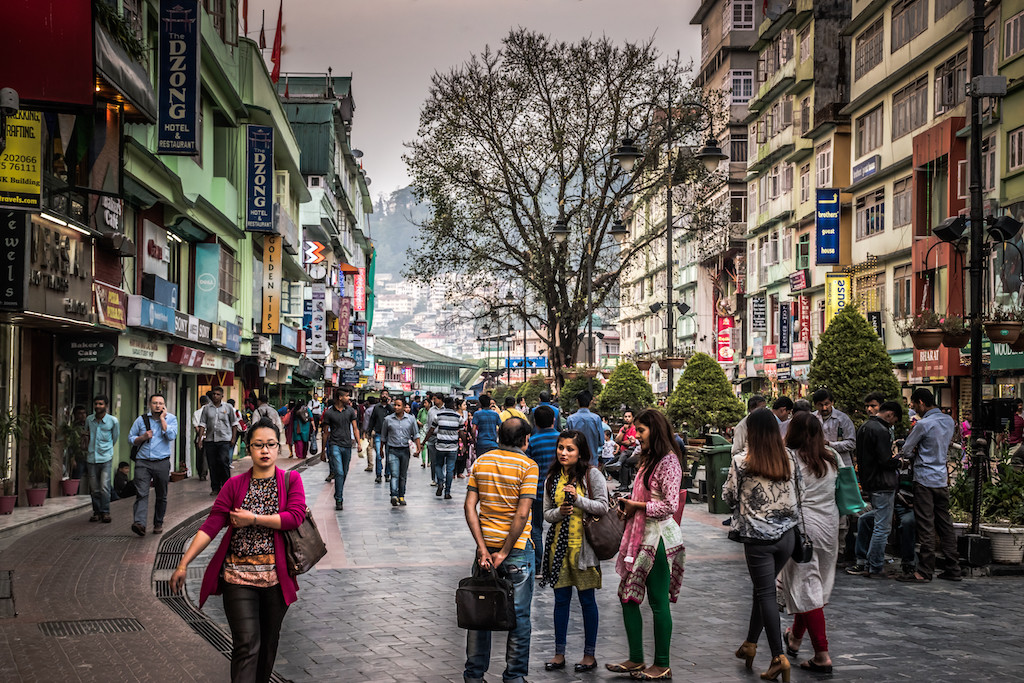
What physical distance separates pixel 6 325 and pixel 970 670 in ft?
46.8

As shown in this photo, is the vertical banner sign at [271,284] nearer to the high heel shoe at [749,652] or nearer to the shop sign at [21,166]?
the shop sign at [21,166]

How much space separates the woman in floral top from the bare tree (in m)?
26.1

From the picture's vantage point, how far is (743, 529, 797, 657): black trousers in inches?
284

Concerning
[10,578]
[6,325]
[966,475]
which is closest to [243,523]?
[10,578]

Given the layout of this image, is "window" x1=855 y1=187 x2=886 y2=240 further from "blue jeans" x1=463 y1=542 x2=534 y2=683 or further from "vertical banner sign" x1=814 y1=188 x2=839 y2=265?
"blue jeans" x1=463 y1=542 x2=534 y2=683

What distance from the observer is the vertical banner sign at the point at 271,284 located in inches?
1453

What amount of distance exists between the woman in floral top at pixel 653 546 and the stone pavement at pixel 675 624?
25cm

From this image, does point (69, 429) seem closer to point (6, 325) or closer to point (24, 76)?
point (6, 325)

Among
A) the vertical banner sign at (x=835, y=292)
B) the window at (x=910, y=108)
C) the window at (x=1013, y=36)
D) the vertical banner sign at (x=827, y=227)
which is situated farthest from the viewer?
the vertical banner sign at (x=827, y=227)

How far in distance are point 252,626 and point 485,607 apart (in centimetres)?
125

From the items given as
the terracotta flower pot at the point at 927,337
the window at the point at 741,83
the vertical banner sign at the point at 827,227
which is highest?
the window at the point at 741,83

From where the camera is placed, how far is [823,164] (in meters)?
42.3

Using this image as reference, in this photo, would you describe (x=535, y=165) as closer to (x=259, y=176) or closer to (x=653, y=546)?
(x=259, y=176)

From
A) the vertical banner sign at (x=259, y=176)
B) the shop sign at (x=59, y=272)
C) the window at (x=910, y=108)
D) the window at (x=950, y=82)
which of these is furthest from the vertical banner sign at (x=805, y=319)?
the shop sign at (x=59, y=272)
